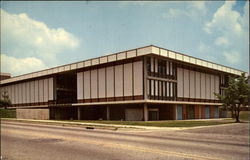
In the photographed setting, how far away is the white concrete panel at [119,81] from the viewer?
4272 cm

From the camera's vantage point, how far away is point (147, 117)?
41094 mm

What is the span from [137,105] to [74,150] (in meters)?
31.7

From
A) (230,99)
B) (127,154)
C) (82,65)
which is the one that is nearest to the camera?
(127,154)

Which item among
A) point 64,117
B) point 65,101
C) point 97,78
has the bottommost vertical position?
point 64,117

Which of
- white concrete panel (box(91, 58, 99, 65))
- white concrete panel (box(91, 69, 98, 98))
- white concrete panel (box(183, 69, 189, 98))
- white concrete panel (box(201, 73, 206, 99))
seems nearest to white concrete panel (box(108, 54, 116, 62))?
white concrete panel (box(91, 58, 99, 65))

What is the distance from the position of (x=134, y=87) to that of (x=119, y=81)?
3.40m

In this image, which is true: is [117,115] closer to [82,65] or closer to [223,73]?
[82,65]

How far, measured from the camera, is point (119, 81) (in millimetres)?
43031

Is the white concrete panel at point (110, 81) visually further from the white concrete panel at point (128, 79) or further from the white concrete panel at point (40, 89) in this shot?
the white concrete panel at point (40, 89)

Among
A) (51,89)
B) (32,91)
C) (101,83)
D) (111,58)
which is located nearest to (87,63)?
(101,83)

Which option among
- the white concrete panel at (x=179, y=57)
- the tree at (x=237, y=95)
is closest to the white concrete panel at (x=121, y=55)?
the white concrete panel at (x=179, y=57)

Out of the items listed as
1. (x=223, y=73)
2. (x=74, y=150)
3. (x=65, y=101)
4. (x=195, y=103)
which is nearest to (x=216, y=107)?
(x=223, y=73)

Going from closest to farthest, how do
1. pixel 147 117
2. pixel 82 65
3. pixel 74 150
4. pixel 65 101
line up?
pixel 74 150
pixel 147 117
pixel 82 65
pixel 65 101

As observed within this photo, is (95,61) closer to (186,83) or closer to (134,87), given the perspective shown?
(134,87)
